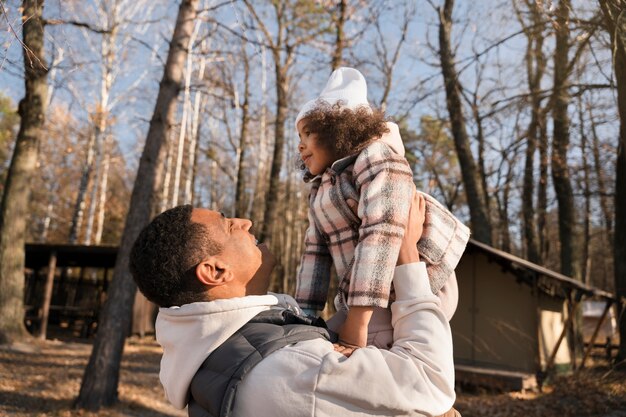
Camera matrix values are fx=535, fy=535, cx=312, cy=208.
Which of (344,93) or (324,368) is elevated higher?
(344,93)

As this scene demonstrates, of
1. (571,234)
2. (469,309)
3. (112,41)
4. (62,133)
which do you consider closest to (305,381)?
(469,309)

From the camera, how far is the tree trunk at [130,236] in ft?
25.8

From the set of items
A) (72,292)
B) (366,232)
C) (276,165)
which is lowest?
(72,292)

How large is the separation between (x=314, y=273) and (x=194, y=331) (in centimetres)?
70

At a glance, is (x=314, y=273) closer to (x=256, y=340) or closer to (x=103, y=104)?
(x=256, y=340)

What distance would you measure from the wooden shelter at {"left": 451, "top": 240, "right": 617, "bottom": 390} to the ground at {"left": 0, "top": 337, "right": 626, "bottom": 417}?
3.18ft

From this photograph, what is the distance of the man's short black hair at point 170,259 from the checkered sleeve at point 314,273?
0.57 metres

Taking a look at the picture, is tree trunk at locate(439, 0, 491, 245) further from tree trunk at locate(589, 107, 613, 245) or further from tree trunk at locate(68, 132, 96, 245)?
tree trunk at locate(68, 132, 96, 245)

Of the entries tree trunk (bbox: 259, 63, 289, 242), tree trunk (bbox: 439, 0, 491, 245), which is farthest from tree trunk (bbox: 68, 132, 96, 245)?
tree trunk (bbox: 439, 0, 491, 245)

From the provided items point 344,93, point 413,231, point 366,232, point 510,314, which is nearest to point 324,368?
point 366,232

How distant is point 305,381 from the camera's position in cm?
133

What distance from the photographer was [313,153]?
207cm

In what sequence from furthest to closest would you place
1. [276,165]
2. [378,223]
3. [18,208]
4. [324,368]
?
1. [276,165]
2. [18,208]
3. [378,223]
4. [324,368]

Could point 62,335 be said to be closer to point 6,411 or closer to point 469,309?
point 6,411
